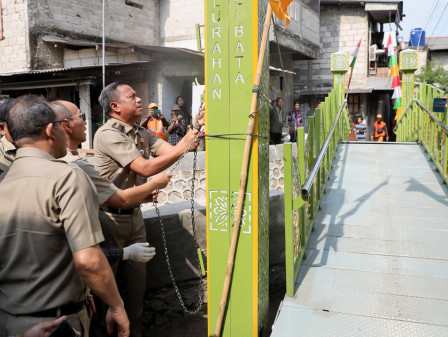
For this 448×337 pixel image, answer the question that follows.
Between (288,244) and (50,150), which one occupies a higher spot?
(50,150)

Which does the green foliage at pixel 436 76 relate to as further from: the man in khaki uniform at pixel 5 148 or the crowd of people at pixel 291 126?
the man in khaki uniform at pixel 5 148

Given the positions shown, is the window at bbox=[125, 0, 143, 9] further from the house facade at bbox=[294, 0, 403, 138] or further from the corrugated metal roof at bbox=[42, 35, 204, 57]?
the house facade at bbox=[294, 0, 403, 138]

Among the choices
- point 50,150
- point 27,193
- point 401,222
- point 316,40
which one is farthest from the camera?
point 316,40

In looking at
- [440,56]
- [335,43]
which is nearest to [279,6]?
[335,43]

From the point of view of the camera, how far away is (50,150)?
197 centimetres

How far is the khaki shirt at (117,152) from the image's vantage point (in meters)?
3.21

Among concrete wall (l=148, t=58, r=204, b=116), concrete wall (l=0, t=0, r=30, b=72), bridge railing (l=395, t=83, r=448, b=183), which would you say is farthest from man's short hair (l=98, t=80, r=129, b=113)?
concrete wall (l=0, t=0, r=30, b=72)

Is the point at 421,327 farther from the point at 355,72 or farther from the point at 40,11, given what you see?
the point at 355,72

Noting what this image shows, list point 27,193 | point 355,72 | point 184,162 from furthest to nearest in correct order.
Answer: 1. point 355,72
2. point 184,162
3. point 27,193

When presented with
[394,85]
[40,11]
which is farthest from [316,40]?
[40,11]

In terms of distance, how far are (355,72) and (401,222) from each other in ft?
58.5

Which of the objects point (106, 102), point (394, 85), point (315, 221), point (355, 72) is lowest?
point (315, 221)

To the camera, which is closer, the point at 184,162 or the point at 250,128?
the point at 250,128

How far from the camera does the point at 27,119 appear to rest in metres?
1.90
